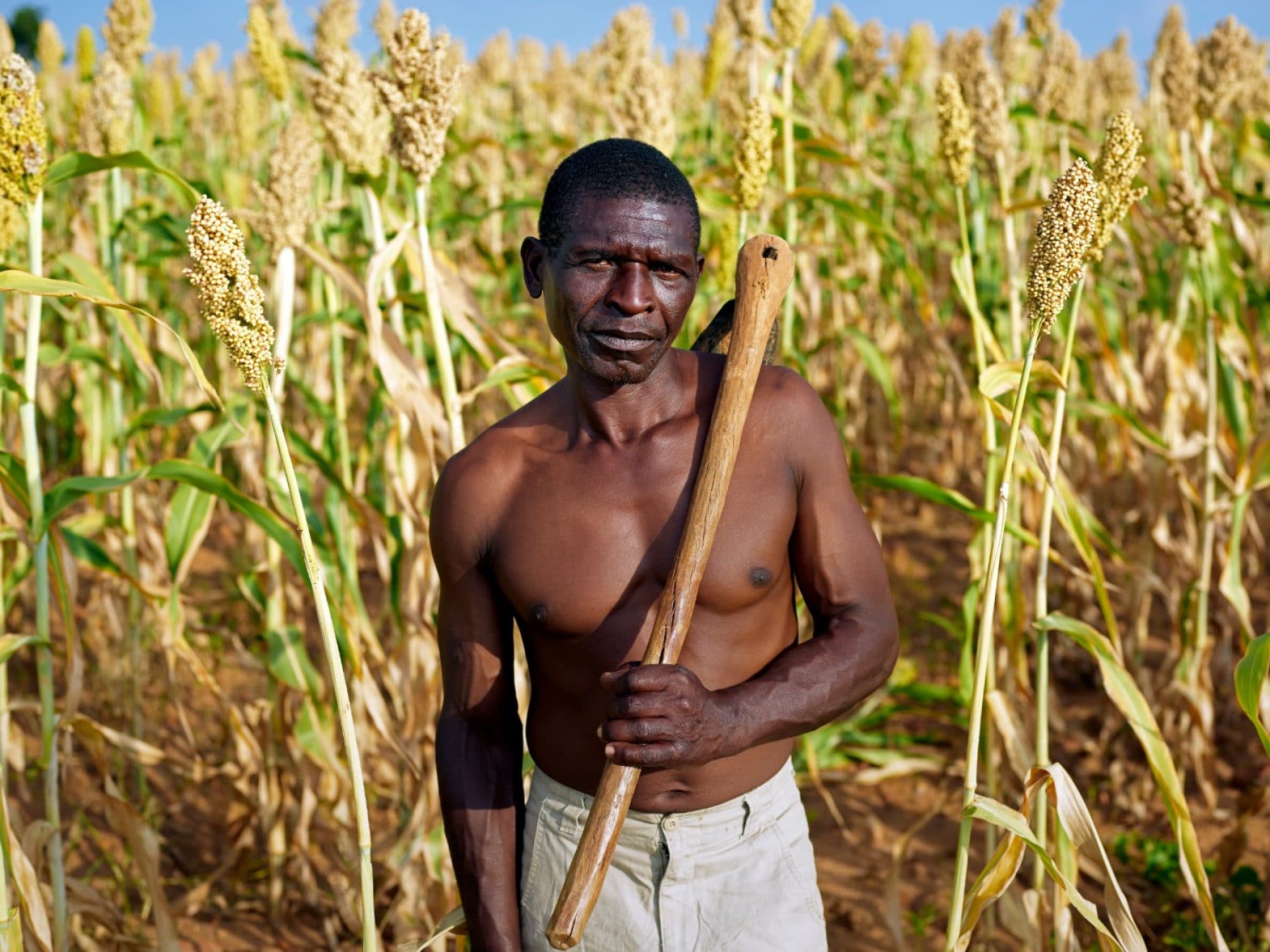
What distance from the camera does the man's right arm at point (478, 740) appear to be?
1.77 m

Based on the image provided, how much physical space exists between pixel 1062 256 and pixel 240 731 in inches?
92.9

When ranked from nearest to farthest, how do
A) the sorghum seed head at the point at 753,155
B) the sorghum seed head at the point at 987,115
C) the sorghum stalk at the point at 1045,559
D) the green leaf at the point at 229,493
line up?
the sorghum stalk at the point at 1045,559 < the green leaf at the point at 229,493 < the sorghum seed head at the point at 753,155 < the sorghum seed head at the point at 987,115

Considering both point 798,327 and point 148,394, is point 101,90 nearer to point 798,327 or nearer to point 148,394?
point 148,394

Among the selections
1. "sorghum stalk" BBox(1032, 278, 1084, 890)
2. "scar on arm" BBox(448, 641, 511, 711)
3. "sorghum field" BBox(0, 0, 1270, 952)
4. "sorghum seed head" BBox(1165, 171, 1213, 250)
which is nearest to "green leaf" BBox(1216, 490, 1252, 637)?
"sorghum field" BBox(0, 0, 1270, 952)

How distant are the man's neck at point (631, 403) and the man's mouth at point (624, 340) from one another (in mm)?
99

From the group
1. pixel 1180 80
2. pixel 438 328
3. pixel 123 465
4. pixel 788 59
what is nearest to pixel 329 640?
pixel 438 328

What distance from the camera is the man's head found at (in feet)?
5.09

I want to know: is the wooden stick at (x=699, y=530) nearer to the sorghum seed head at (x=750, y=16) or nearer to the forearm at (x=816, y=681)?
the forearm at (x=816, y=681)

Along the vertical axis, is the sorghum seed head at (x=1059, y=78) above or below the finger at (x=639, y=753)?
above

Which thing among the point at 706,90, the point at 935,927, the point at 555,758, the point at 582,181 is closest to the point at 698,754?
the point at 555,758

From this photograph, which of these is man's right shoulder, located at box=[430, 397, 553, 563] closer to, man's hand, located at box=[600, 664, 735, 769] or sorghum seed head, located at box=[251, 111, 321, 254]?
man's hand, located at box=[600, 664, 735, 769]

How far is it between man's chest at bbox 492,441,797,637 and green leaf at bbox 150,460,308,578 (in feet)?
2.40

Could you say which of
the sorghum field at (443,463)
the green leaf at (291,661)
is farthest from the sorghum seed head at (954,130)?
the green leaf at (291,661)

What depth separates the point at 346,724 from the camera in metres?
1.57
